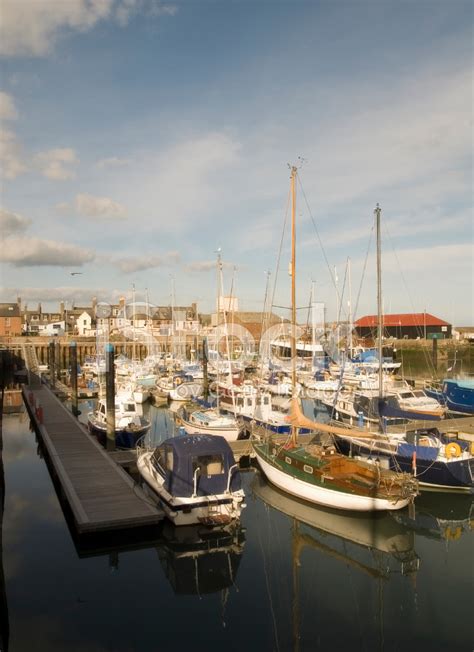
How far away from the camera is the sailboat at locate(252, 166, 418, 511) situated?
59.0 ft

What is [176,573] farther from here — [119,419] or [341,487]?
[119,419]

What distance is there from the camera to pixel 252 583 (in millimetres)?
14734

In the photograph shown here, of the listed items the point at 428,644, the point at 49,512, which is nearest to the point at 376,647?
the point at 428,644

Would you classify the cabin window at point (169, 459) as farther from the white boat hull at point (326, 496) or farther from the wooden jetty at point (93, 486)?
the white boat hull at point (326, 496)

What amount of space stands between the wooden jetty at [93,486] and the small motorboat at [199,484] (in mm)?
753

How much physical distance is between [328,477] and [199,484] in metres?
5.01

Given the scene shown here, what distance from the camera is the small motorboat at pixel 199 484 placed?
1686cm

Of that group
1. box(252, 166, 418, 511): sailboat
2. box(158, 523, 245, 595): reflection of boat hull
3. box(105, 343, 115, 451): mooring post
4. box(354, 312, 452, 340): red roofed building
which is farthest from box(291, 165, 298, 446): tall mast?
box(354, 312, 452, 340): red roofed building

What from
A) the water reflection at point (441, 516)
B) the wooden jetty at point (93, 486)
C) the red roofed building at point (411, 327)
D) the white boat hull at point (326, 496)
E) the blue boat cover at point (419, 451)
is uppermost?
the red roofed building at point (411, 327)

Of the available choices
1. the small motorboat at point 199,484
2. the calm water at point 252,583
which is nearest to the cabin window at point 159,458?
the small motorboat at point 199,484

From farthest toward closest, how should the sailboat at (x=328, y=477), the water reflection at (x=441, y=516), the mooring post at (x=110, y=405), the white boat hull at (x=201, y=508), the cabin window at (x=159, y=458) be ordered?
the mooring post at (x=110, y=405) < the cabin window at (x=159, y=458) < the water reflection at (x=441, y=516) < the sailboat at (x=328, y=477) < the white boat hull at (x=201, y=508)

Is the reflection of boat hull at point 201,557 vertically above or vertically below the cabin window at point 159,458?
below

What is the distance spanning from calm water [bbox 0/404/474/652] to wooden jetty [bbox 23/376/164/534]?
3.37 ft

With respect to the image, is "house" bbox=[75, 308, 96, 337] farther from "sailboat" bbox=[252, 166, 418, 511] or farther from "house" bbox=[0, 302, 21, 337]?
"sailboat" bbox=[252, 166, 418, 511]
